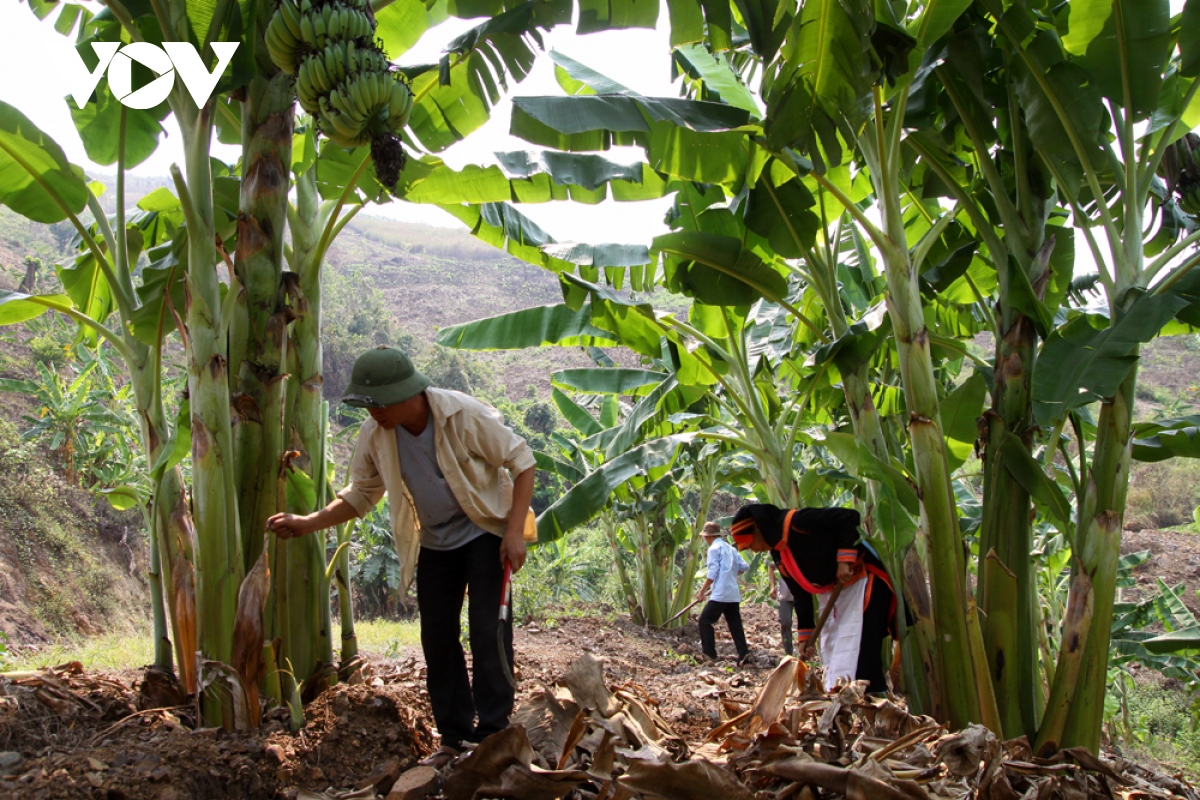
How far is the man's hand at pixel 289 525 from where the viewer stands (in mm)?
2795

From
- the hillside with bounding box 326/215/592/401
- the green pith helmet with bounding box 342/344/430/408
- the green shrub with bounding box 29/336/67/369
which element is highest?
the hillside with bounding box 326/215/592/401

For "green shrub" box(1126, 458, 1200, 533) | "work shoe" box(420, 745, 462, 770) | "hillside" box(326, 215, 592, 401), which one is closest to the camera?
"work shoe" box(420, 745, 462, 770)

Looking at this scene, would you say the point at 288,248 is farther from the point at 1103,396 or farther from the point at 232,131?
the point at 1103,396

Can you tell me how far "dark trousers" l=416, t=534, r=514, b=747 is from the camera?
2.69 m

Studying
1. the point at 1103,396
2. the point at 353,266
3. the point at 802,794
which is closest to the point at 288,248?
the point at 802,794

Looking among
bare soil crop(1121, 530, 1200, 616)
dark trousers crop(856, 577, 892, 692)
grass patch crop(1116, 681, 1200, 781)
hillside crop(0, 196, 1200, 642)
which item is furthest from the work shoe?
bare soil crop(1121, 530, 1200, 616)

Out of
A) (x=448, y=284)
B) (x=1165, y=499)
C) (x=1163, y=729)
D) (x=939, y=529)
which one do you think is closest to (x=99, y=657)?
(x=939, y=529)

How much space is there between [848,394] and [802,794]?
2.20 metres

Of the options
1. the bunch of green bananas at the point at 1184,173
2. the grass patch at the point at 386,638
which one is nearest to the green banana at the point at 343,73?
the bunch of green bananas at the point at 1184,173

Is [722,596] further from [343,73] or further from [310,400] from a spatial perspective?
[343,73]

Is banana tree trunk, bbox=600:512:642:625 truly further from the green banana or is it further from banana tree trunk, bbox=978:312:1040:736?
the green banana

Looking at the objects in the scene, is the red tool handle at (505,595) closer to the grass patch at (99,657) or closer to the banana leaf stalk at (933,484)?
the banana leaf stalk at (933,484)

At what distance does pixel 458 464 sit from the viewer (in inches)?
109

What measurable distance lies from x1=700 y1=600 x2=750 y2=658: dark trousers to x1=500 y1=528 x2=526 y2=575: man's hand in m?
5.63
